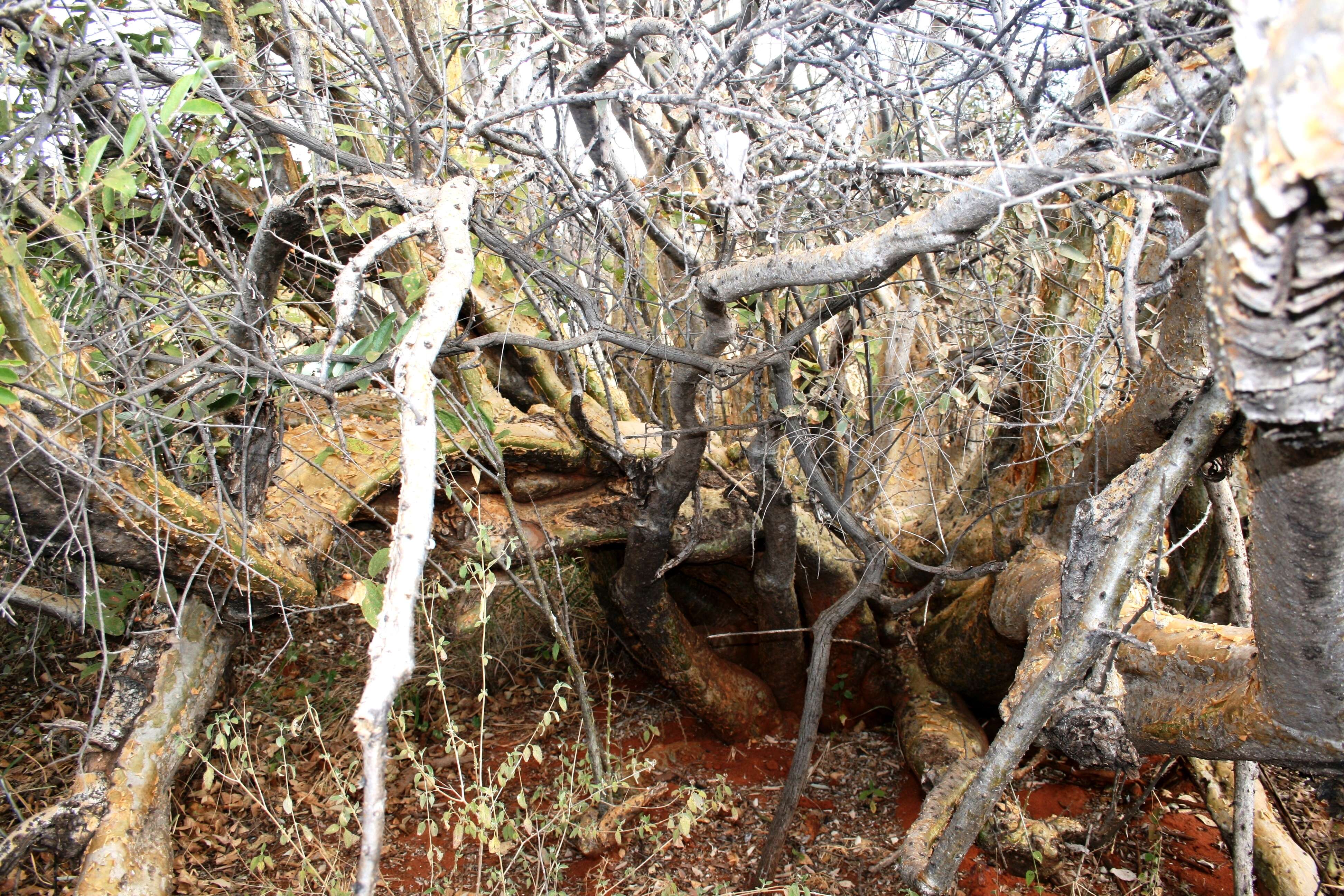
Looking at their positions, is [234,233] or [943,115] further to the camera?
[234,233]

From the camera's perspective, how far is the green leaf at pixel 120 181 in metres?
1.79

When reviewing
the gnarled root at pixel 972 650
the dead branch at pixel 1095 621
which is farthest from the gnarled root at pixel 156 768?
the gnarled root at pixel 972 650

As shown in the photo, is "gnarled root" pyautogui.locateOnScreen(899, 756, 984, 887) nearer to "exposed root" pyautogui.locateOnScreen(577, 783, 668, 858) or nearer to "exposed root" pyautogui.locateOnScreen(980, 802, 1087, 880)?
"exposed root" pyautogui.locateOnScreen(980, 802, 1087, 880)

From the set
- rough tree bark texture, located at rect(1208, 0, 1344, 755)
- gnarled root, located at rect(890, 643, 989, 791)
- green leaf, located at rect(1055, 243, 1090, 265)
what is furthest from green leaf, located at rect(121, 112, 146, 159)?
gnarled root, located at rect(890, 643, 989, 791)

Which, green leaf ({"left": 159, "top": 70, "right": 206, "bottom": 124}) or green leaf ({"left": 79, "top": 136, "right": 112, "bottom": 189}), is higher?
green leaf ({"left": 159, "top": 70, "right": 206, "bottom": 124})

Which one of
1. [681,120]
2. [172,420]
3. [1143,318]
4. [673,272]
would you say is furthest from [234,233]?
[1143,318]

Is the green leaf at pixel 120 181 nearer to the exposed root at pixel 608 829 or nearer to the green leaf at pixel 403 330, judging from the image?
the green leaf at pixel 403 330

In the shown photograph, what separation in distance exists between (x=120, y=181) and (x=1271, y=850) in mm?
Result: 4609

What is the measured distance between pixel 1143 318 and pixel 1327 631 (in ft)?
8.31

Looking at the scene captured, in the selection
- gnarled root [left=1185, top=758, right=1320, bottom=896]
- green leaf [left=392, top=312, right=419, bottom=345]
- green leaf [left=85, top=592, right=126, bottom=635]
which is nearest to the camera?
green leaf [left=392, top=312, right=419, bottom=345]

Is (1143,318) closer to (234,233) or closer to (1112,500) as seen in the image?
(1112,500)

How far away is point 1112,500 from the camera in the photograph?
2203mm

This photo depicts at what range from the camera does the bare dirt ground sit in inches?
123

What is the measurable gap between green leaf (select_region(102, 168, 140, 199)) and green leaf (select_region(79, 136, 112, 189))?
68mm
